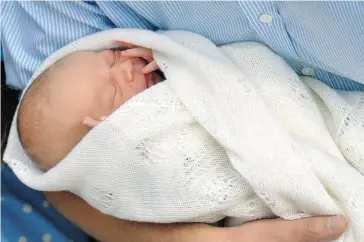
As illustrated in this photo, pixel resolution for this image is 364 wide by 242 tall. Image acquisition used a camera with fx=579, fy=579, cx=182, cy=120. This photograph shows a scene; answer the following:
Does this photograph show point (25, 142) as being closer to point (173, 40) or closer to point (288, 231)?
point (173, 40)

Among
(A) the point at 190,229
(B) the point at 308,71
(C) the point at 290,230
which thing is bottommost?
(A) the point at 190,229

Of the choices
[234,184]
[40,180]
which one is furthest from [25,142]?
[234,184]

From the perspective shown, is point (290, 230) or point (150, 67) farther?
point (150, 67)

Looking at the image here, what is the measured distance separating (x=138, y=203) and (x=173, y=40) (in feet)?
0.83

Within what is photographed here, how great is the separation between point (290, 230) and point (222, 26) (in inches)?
12.9

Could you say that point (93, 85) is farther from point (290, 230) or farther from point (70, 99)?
point (290, 230)

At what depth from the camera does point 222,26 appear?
906 mm

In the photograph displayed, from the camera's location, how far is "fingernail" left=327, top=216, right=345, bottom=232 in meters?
0.76

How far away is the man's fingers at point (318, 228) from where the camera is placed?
77 cm

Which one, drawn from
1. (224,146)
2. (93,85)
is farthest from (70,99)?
(224,146)

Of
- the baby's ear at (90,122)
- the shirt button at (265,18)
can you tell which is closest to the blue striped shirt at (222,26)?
the shirt button at (265,18)

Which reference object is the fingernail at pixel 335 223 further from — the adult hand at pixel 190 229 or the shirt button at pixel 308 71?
the shirt button at pixel 308 71

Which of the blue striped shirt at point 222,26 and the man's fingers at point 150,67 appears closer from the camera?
the blue striped shirt at point 222,26

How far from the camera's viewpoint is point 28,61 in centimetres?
105
